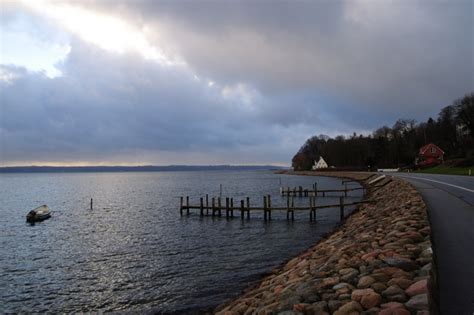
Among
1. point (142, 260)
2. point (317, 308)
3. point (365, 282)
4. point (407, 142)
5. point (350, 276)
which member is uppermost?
point (407, 142)

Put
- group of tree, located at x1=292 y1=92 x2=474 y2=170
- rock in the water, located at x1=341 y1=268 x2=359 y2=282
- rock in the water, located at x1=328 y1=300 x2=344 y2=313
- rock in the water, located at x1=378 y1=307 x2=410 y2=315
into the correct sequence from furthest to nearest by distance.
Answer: group of tree, located at x1=292 y1=92 x2=474 y2=170 < rock in the water, located at x1=341 y1=268 x2=359 y2=282 < rock in the water, located at x1=328 y1=300 x2=344 y2=313 < rock in the water, located at x1=378 y1=307 x2=410 y2=315

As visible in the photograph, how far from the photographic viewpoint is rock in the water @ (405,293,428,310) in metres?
4.76

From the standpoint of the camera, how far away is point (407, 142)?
10475 cm

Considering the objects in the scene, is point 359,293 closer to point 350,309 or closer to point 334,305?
point 334,305

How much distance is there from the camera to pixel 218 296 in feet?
39.3

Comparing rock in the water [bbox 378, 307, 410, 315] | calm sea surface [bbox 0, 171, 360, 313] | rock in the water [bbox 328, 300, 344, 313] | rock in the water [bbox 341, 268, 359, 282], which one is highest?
rock in the water [bbox 378, 307, 410, 315]

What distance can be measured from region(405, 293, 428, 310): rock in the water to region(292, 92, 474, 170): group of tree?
205 ft

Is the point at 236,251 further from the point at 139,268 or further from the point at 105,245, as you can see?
the point at 105,245

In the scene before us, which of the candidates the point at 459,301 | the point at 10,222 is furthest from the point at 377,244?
the point at 10,222

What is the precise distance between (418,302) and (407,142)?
11238 cm

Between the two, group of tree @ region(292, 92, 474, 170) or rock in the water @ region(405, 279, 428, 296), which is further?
group of tree @ region(292, 92, 474, 170)

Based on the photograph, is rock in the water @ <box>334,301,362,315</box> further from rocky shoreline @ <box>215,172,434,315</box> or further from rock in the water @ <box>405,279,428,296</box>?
rock in the water @ <box>405,279,428,296</box>

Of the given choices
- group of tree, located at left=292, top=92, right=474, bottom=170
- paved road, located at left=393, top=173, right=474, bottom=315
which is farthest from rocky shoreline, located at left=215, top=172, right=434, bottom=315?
group of tree, located at left=292, top=92, right=474, bottom=170

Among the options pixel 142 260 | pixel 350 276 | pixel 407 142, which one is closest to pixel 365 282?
pixel 350 276
